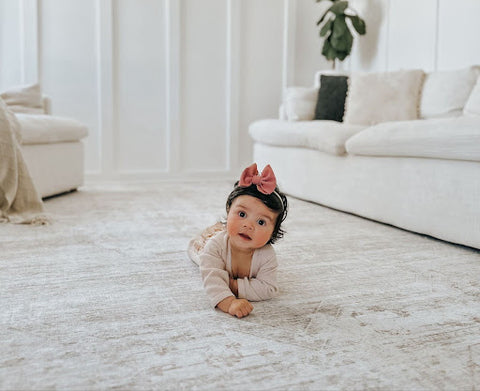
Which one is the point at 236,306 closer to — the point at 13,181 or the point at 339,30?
the point at 13,181

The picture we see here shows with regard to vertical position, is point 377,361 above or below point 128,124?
below

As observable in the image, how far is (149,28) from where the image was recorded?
172 inches

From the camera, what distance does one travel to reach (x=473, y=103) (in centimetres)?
270

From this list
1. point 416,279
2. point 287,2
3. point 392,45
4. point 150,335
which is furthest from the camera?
point 287,2

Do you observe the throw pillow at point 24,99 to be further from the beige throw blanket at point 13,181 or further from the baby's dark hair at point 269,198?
the baby's dark hair at point 269,198

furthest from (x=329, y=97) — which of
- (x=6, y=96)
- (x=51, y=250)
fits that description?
(x=51, y=250)

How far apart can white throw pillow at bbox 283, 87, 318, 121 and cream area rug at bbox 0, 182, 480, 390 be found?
1673mm

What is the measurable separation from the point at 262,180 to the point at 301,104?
8.26ft

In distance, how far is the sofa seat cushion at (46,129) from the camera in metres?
2.79

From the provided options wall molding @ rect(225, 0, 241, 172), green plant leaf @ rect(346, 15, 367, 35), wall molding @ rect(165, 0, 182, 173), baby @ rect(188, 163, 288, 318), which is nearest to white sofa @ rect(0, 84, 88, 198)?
wall molding @ rect(165, 0, 182, 173)

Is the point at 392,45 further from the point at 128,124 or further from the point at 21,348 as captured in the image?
the point at 21,348

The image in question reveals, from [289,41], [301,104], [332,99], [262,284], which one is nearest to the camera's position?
[262,284]

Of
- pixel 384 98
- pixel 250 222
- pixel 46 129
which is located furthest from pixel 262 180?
pixel 384 98

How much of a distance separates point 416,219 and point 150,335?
4.77 feet
